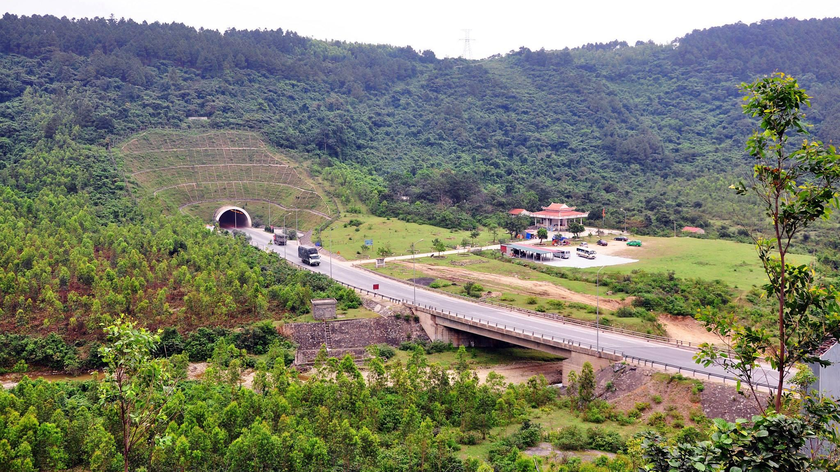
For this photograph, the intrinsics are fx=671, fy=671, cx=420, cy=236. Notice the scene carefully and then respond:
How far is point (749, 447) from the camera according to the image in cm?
895

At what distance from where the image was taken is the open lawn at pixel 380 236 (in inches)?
3093

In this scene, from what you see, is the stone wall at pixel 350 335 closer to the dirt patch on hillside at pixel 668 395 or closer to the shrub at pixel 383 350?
the shrub at pixel 383 350

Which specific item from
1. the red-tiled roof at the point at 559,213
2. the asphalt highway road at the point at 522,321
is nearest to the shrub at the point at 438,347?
the asphalt highway road at the point at 522,321

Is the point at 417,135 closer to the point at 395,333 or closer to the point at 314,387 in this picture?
the point at 395,333

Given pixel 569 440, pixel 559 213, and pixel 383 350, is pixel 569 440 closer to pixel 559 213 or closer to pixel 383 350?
pixel 383 350

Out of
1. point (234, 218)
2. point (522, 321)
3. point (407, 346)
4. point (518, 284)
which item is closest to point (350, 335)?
point (407, 346)

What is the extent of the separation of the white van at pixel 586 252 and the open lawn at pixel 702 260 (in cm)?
427

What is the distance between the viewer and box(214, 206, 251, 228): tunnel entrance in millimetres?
93569

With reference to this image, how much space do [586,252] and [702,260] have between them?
40.4ft

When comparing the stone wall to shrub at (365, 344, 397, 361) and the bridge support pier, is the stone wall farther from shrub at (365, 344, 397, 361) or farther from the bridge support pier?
the bridge support pier

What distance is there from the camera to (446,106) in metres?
164

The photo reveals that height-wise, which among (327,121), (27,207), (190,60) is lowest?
(27,207)

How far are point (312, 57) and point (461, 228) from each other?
95.8m

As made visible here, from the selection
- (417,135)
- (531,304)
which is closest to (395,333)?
(531,304)
